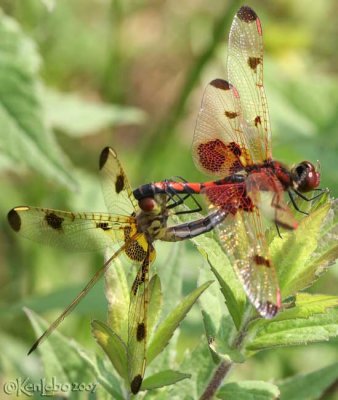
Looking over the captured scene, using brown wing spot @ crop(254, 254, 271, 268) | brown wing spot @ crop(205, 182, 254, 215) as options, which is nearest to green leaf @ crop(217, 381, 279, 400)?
brown wing spot @ crop(254, 254, 271, 268)

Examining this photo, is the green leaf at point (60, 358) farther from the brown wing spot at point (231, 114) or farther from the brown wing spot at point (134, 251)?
the brown wing spot at point (231, 114)

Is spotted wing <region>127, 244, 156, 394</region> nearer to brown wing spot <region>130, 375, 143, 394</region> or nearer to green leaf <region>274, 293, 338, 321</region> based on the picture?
brown wing spot <region>130, 375, 143, 394</region>

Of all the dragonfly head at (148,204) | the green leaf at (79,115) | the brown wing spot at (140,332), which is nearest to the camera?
the brown wing spot at (140,332)

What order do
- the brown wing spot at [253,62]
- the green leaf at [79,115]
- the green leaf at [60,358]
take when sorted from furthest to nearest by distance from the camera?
the green leaf at [79,115] → the brown wing spot at [253,62] → the green leaf at [60,358]

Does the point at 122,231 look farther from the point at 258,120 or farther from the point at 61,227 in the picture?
the point at 258,120

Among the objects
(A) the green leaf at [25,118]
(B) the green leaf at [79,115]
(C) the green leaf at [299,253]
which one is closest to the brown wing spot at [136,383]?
(C) the green leaf at [299,253]
